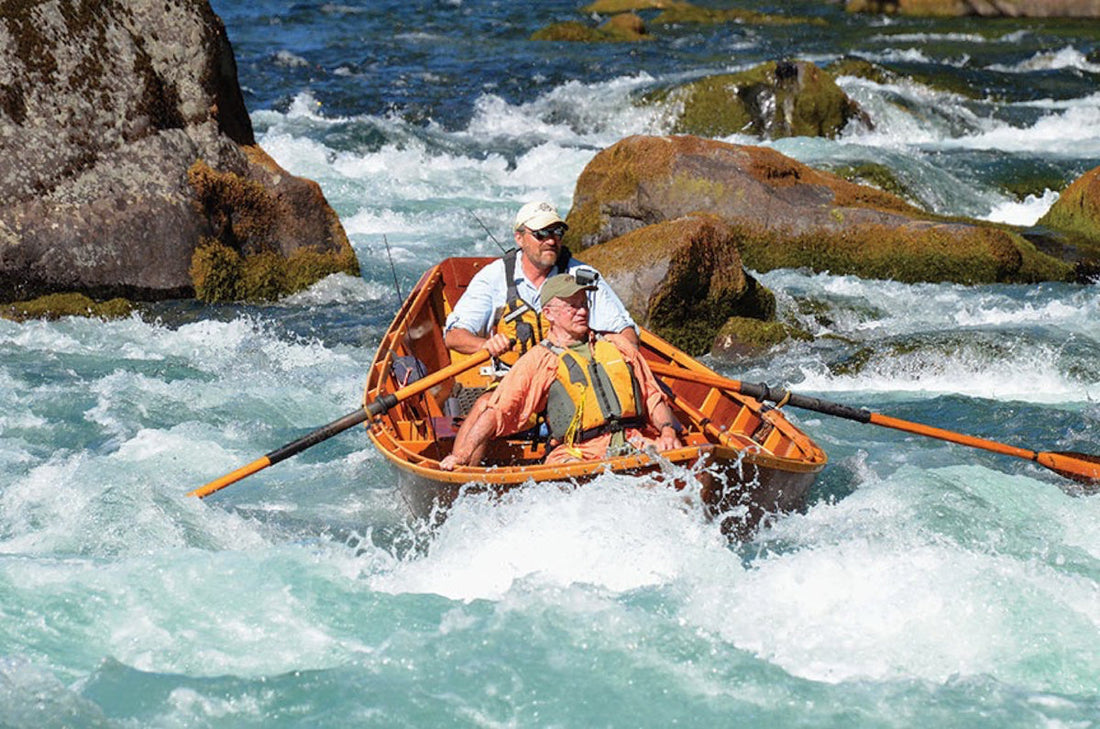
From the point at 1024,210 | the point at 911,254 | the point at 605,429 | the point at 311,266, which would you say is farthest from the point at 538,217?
the point at 1024,210

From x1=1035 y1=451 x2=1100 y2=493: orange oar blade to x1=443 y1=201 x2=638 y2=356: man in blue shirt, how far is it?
7.81 feet

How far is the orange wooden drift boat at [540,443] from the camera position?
6355 millimetres

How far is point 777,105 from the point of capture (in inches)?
727

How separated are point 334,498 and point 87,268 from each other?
13.4 ft

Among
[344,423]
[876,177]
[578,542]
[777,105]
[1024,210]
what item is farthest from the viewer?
[777,105]

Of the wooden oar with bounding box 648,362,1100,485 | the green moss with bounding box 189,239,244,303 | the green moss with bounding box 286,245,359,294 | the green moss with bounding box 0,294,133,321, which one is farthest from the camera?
the green moss with bounding box 286,245,359,294

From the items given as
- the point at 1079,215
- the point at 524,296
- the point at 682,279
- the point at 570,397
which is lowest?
the point at 1079,215

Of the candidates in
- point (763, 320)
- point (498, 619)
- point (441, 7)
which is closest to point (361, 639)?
point (498, 619)

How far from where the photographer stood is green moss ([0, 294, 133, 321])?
11000 millimetres

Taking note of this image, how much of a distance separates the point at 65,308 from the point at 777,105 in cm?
1030

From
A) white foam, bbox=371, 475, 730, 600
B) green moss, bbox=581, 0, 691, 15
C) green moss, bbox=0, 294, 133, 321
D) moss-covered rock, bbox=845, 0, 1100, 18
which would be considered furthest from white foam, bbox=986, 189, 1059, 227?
moss-covered rock, bbox=845, 0, 1100, 18

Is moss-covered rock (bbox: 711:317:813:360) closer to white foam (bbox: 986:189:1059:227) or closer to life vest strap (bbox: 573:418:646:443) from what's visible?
life vest strap (bbox: 573:418:646:443)

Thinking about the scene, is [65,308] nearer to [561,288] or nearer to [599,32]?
[561,288]

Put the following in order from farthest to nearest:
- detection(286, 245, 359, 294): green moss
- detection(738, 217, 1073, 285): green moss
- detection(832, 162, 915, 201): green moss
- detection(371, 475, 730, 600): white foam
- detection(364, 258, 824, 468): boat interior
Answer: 1. detection(832, 162, 915, 201): green moss
2. detection(738, 217, 1073, 285): green moss
3. detection(286, 245, 359, 294): green moss
4. detection(364, 258, 824, 468): boat interior
5. detection(371, 475, 730, 600): white foam
